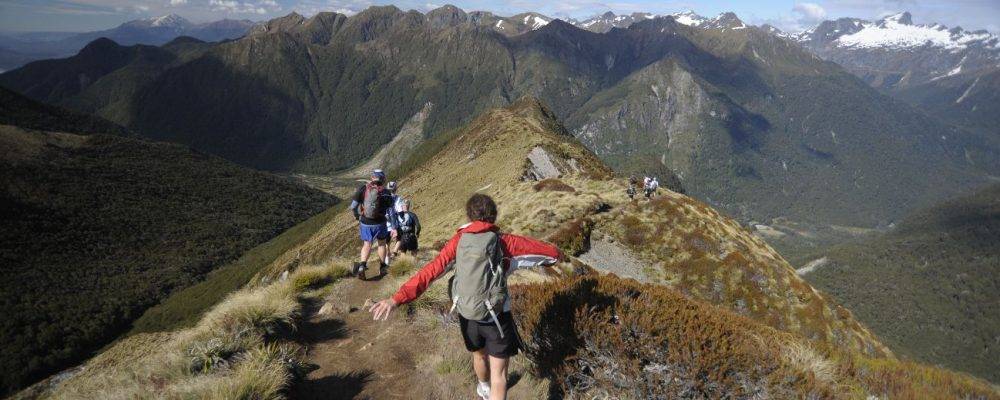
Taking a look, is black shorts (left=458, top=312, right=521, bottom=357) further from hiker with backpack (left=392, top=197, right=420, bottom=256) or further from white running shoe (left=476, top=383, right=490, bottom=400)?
hiker with backpack (left=392, top=197, right=420, bottom=256)

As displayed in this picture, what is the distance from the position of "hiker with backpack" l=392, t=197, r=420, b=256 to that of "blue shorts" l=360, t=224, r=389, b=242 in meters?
0.98

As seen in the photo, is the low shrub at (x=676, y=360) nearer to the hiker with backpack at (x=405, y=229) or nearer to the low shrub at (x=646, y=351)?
the low shrub at (x=646, y=351)

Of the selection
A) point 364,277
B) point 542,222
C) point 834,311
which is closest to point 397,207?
point 364,277

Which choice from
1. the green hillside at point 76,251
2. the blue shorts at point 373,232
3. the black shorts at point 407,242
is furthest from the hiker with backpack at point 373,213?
the green hillside at point 76,251

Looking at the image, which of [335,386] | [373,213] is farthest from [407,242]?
[335,386]

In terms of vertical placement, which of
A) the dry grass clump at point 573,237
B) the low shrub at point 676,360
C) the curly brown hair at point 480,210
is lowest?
the dry grass clump at point 573,237

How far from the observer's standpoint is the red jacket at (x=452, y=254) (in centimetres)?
702

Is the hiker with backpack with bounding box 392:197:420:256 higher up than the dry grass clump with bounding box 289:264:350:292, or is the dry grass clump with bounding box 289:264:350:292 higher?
the hiker with backpack with bounding box 392:197:420:256

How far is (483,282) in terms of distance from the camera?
6945mm

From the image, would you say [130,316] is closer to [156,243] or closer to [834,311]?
[156,243]

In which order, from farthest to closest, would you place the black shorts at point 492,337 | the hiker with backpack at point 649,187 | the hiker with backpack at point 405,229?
the hiker with backpack at point 649,187 → the hiker with backpack at point 405,229 → the black shorts at point 492,337

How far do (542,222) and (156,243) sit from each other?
19471cm

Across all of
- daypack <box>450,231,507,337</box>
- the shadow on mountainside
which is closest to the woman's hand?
daypack <box>450,231,507,337</box>

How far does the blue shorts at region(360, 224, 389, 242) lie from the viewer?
1532cm
